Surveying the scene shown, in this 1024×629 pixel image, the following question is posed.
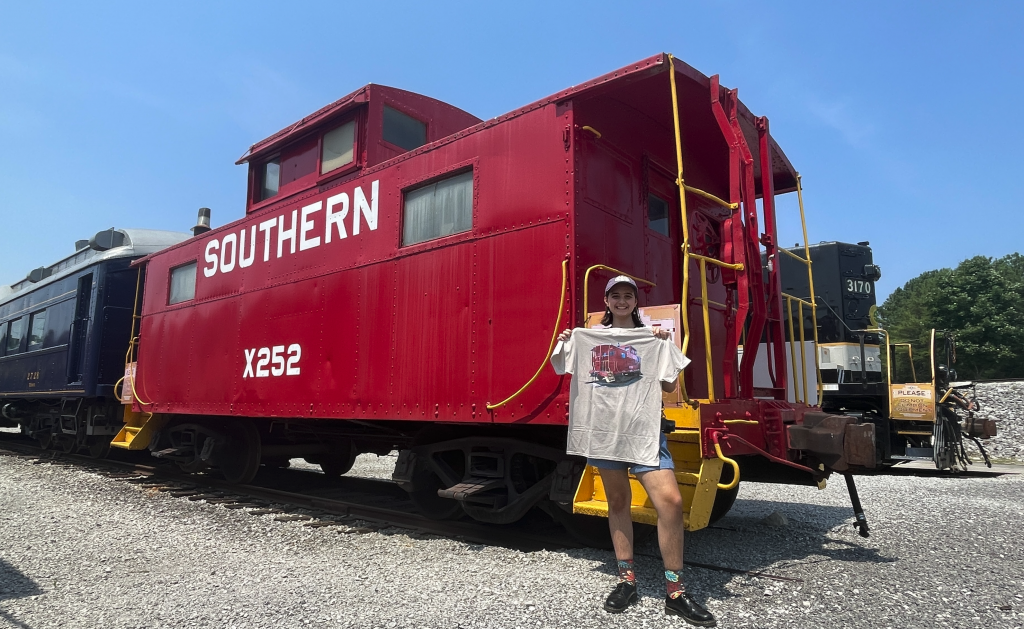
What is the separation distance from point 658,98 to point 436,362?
272 cm

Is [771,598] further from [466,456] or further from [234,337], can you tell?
[234,337]

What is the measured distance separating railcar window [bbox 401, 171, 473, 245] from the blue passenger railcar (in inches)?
269

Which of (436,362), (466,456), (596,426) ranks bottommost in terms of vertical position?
(466,456)

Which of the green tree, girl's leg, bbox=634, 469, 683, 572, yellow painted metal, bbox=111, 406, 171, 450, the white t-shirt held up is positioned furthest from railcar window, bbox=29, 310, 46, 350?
the green tree

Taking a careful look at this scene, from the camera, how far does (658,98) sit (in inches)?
191

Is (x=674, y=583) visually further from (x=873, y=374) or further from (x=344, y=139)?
(x=873, y=374)

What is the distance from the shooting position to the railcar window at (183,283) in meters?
8.28

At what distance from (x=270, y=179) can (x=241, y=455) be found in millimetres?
3604

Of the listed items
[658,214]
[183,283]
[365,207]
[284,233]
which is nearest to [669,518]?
[658,214]

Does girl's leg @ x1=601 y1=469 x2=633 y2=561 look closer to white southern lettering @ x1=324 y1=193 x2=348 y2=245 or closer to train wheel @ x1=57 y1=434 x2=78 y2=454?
white southern lettering @ x1=324 y1=193 x2=348 y2=245

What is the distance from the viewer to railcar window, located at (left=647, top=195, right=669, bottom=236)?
549cm

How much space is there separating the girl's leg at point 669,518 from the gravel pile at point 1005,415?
53.4 ft

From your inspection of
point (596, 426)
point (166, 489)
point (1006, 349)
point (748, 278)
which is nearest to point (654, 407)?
point (596, 426)

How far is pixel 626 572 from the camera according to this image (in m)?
3.29
